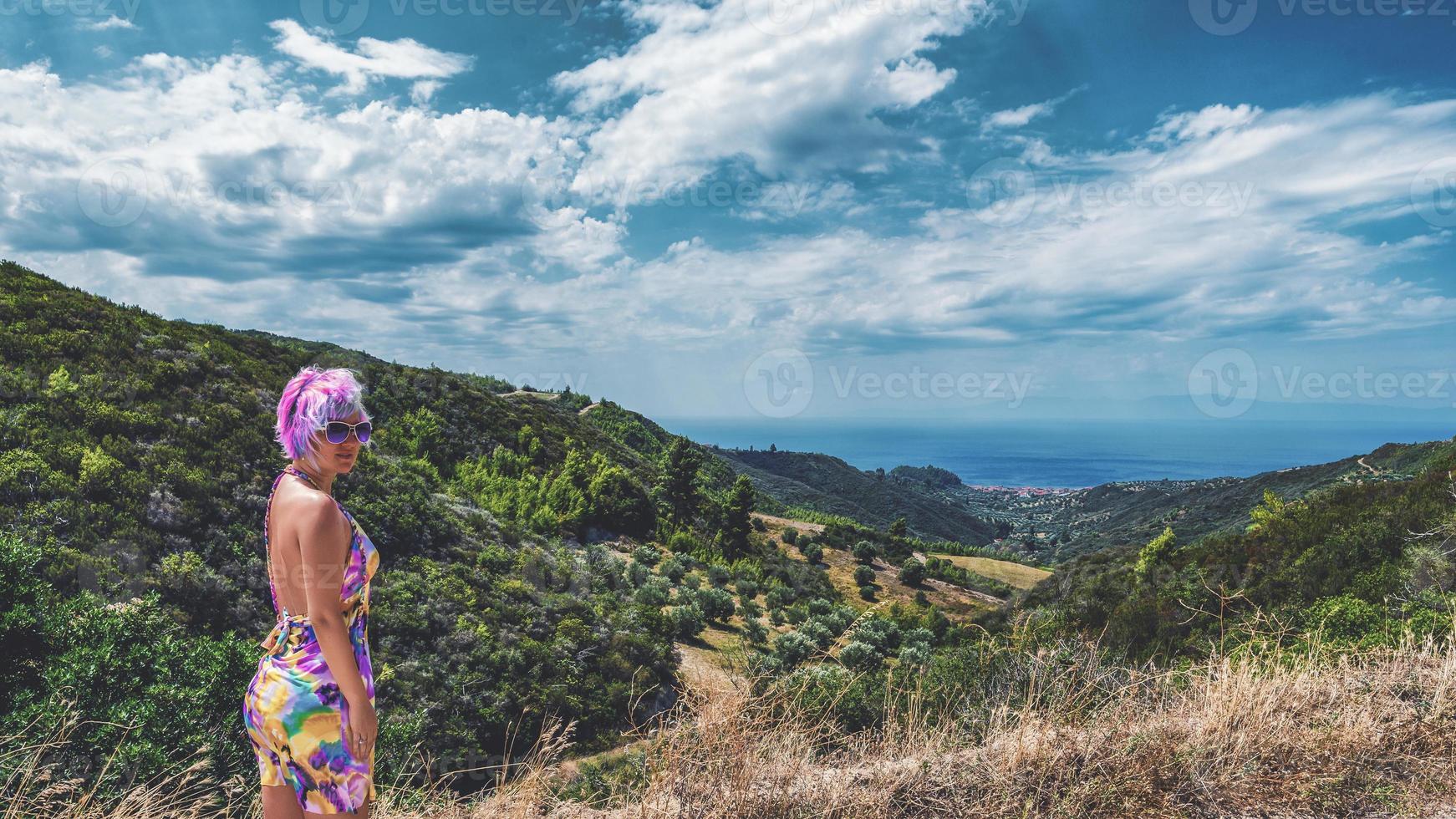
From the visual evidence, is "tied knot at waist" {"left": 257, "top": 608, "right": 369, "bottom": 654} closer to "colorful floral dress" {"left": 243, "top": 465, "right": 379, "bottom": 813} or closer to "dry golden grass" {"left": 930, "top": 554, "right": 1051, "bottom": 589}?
"colorful floral dress" {"left": 243, "top": 465, "right": 379, "bottom": 813}

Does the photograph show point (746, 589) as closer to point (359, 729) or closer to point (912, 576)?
point (912, 576)

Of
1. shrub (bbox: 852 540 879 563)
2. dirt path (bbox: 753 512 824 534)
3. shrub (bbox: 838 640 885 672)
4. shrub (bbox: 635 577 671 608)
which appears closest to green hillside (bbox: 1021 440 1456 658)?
shrub (bbox: 838 640 885 672)

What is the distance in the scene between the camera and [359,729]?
1854mm

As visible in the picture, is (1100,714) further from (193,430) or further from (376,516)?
(193,430)

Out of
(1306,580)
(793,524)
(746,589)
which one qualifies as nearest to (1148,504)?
(793,524)

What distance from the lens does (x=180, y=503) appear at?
952 centimetres

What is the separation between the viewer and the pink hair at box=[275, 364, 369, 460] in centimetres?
198

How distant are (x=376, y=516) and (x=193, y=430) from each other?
10.8ft

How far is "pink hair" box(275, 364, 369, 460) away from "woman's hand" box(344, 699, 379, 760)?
29.5 inches

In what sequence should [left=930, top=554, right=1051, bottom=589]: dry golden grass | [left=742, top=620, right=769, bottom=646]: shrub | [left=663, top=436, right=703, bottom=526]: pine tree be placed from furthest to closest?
1. [left=930, top=554, right=1051, bottom=589]: dry golden grass
2. [left=663, top=436, right=703, bottom=526]: pine tree
3. [left=742, top=620, right=769, bottom=646]: shrub

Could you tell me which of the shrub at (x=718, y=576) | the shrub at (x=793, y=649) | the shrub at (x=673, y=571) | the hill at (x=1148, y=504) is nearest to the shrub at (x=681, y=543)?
the shrub at (x=718, y=576)

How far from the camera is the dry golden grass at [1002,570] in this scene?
111ft

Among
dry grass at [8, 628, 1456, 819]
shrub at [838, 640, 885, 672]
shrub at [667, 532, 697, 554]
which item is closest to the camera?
dry grass at [8, 628, 1456, 819]

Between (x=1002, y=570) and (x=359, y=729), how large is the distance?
38.7 m
